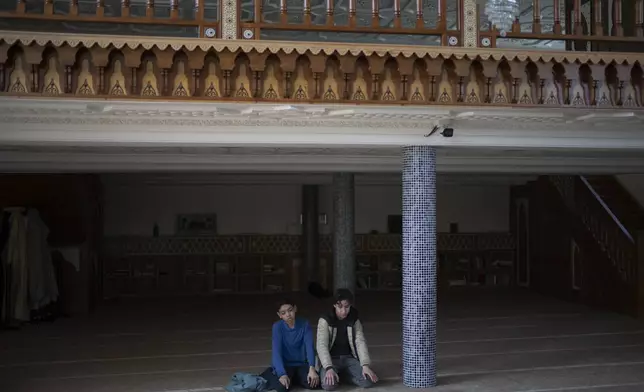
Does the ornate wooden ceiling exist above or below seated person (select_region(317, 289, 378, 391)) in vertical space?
above

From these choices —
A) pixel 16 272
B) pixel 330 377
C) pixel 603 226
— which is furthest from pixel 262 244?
pixel 330 377

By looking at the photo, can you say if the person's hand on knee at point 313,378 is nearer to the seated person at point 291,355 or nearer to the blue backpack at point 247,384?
the seated person at point 291,355

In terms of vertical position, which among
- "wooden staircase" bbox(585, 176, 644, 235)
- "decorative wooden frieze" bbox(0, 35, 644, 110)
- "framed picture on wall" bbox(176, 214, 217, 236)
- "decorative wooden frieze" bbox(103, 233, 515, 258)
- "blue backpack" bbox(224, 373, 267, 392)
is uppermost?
"decorative wooden frieze" bbox(0, 35, 644, 110)

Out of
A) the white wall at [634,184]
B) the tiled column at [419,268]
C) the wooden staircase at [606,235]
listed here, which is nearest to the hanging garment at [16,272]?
the tiled column at [419,268]

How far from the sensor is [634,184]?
11.2 meters

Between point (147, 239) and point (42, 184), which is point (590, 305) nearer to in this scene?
point (147, 239)

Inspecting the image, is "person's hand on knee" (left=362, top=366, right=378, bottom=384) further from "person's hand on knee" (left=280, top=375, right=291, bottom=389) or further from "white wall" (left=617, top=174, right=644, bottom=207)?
"white wall" (left=617, top=174, right=644, bottom=207)

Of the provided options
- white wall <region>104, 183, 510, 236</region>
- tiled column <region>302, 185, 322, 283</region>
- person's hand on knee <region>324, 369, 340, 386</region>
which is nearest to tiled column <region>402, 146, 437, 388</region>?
person's hand on knee <region>324, 369, 340, 386</region>

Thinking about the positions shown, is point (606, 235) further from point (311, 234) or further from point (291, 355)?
point (291, 355)

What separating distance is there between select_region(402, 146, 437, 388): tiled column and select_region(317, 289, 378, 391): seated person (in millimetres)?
427

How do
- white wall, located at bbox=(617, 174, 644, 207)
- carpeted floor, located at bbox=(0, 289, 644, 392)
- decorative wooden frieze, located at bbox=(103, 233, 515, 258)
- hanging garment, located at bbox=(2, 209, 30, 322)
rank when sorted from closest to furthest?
carpeted floor, located at bbox=(0, 289, 644, 392), hanging garment, located at bbox=(2, 209, 30, 322), white wall, located at bbox=(617, 174, 644, 207), decorative wooden frieze, located at bbox=(103, 233, 515, 258)

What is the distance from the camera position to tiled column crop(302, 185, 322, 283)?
500 inches

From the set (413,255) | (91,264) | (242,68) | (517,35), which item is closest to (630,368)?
(413,255)

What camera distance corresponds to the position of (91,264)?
10.7 metres
